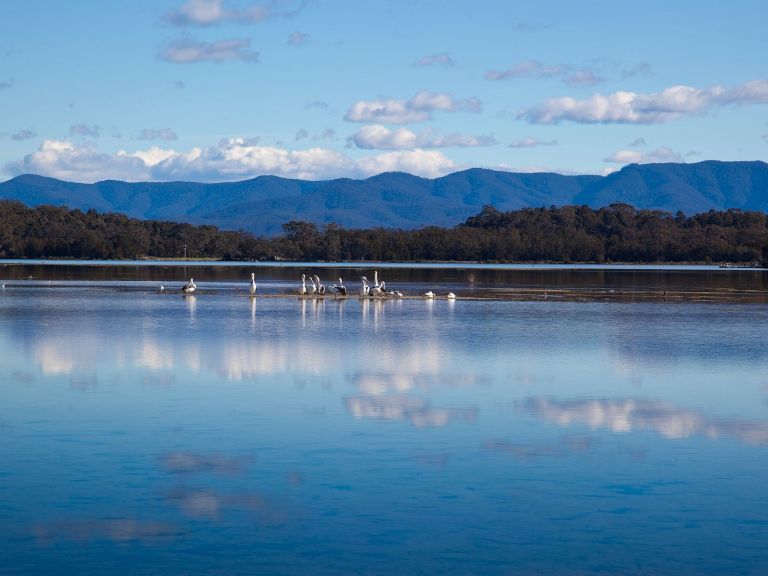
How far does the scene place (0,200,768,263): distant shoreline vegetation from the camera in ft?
456

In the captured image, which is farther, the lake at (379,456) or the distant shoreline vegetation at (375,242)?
the distant shoreline vegetation at (375,242)

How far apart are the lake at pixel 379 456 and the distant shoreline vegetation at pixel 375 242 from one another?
118422 millimetres

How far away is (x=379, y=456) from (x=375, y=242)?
5453 inches

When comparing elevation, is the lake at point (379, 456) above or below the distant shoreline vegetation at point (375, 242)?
below

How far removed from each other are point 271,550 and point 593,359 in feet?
45.1

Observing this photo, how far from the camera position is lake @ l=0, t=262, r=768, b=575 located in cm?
862

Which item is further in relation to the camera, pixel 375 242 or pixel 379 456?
pixel 375 242

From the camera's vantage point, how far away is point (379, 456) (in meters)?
11.7

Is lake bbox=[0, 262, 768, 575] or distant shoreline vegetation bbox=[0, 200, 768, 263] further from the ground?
distant shoreline vegetation bbox=[0, 200, 768, 263]

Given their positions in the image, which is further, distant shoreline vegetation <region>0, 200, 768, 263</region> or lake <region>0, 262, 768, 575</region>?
distant shoreline vegetation <region>0, 200, 768, 263</region>

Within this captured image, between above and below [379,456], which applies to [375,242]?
above

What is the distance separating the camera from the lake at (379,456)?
28.3 ft

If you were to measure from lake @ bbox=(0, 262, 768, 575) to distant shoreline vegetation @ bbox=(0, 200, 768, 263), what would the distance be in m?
118

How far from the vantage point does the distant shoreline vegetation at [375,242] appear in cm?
13888
